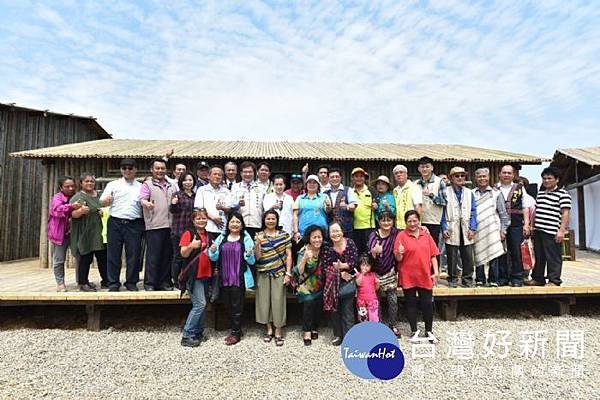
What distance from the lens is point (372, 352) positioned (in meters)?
3.48

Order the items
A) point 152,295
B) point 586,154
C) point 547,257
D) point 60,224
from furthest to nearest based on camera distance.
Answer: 1. point 586,154
2. point 547,257
3. point 60,224
4. point 152,295

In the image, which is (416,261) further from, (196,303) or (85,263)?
(85,263)

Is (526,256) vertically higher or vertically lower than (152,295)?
higher

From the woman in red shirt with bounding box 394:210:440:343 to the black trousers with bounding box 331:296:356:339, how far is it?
0.65m

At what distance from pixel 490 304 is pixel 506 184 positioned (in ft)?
6.84

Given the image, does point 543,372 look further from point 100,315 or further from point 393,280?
point 100,315

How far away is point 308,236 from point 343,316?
106 centimetres

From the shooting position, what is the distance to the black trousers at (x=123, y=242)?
4.35 metres

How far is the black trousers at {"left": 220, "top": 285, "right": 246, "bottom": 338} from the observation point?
392cm

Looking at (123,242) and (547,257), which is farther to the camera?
(547,257)

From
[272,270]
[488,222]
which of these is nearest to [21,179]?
[272,270]

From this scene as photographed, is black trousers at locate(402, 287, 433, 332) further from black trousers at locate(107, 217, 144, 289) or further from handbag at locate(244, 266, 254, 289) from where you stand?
black trousers at locate(107, 217, 144, 289)

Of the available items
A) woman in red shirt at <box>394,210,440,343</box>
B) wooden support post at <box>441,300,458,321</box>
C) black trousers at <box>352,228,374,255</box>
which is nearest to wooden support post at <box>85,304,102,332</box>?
black trousers at <box>352,228,374,255</box>

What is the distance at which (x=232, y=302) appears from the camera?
395 cm
